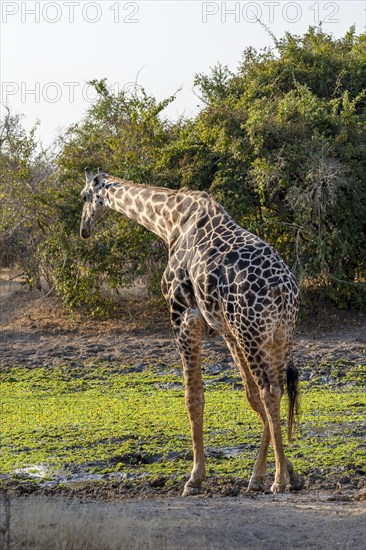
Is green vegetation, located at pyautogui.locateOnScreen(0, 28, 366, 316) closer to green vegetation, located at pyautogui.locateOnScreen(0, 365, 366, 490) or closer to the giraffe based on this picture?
green vegetation, located at pyautogui.locateOnScreen(0, 365, 366, 490)

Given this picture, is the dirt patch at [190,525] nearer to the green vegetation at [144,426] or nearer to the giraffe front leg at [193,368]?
the giraffe front leg at [193,368]

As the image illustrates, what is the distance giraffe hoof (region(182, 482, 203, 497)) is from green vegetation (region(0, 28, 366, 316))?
754 centimetres

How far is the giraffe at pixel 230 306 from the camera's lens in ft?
25.6

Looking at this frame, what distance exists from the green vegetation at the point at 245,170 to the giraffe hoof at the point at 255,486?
24.7ft

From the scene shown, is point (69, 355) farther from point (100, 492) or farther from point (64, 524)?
point (64, 524)

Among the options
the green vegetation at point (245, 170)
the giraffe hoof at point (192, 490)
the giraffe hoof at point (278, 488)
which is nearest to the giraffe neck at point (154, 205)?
the giraffe hoof at point (192, 490)

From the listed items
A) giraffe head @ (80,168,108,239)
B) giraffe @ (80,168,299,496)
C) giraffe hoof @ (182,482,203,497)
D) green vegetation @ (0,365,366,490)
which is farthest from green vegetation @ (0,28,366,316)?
giraffe hoof @ (182,482,203,497)

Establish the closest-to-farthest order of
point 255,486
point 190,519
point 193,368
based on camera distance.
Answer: point 190,519 < point 255,486 < point 193,368

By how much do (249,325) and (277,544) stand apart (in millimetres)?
1974

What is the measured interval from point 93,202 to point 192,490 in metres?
3.67

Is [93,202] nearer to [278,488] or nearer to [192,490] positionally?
[192,490]

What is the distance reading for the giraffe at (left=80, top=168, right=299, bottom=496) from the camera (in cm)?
780

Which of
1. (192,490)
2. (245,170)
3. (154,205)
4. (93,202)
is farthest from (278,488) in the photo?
(245,170)

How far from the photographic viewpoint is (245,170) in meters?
15.9
